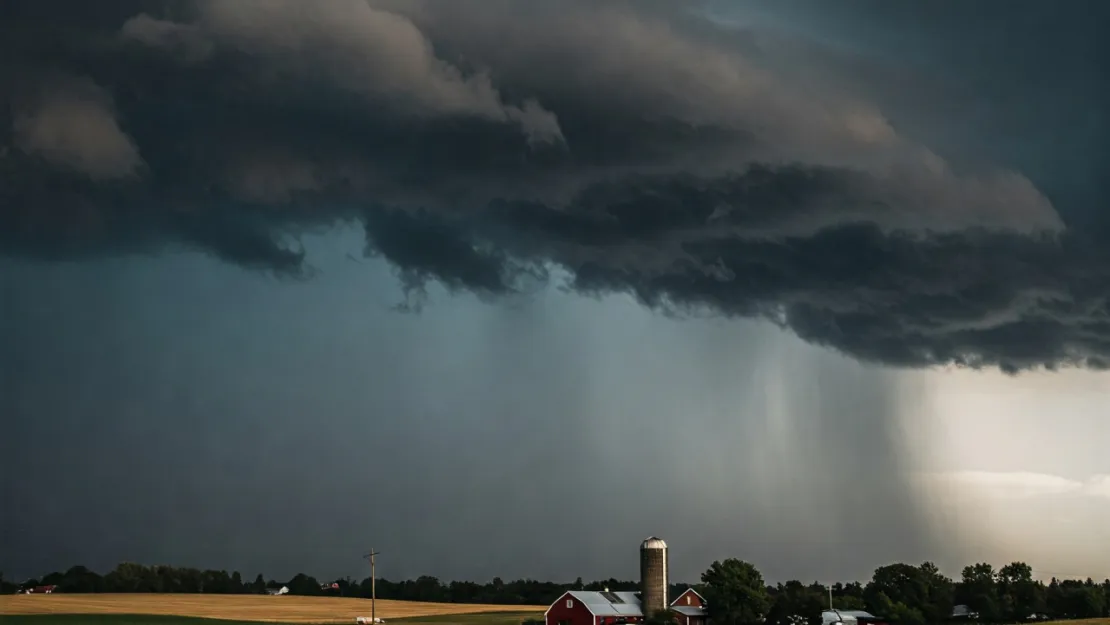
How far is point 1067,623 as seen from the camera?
116812mm

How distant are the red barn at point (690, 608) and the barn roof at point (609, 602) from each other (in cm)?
488

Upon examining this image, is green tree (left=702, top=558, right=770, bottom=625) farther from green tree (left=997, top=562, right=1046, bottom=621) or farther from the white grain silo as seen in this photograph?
green tree (left=997, top=562, right=1046, bottom=621)

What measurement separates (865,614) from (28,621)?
3651 inches

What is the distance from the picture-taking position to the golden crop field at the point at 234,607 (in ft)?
470

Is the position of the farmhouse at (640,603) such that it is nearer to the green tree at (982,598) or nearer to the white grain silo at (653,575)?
the white grain silo at (653,575)

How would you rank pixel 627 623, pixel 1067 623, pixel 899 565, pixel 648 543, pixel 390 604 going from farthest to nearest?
pixel 390 604
pixel 899 565
pixel 648 543
pixel 627 623
pixel 1067 623

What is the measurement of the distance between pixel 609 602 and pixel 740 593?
52.5 feet

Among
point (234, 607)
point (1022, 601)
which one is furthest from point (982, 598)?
point (234, 607)

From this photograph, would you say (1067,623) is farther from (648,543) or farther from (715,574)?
(648,543)

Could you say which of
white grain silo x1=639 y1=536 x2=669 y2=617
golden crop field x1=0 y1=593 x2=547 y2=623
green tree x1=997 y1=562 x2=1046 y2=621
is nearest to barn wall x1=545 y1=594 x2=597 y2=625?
white grain silo x1=639 y1=536 x2=669 y2=617

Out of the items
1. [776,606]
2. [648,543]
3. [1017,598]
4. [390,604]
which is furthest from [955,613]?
[390,604]

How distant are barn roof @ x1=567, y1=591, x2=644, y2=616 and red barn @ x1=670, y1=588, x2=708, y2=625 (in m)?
4.88

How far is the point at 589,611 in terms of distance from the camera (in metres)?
137

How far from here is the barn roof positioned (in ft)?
454
